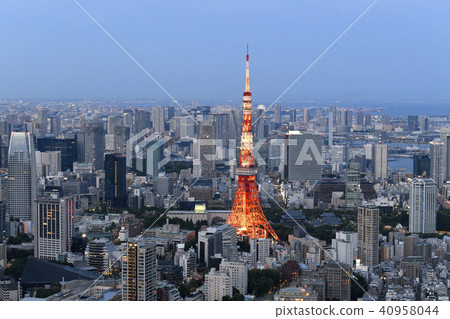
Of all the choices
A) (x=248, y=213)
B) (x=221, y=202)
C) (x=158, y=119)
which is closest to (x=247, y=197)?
(x=248, y=213)

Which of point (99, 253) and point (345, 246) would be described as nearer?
point (99, 253)

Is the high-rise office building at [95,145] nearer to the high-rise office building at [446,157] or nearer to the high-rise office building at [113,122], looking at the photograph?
the high-rise office building at [113,122]

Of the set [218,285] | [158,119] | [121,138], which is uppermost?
[158,119]

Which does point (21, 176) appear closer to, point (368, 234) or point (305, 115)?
point (305, 115)

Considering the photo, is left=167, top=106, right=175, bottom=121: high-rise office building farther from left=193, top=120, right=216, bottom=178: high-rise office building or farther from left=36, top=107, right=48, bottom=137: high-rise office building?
left=36, top=107, right=48, bottom=137: high-rise office building

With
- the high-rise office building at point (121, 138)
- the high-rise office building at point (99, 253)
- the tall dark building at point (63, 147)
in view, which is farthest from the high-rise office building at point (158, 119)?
the high-rise office building at point (99, 253)
